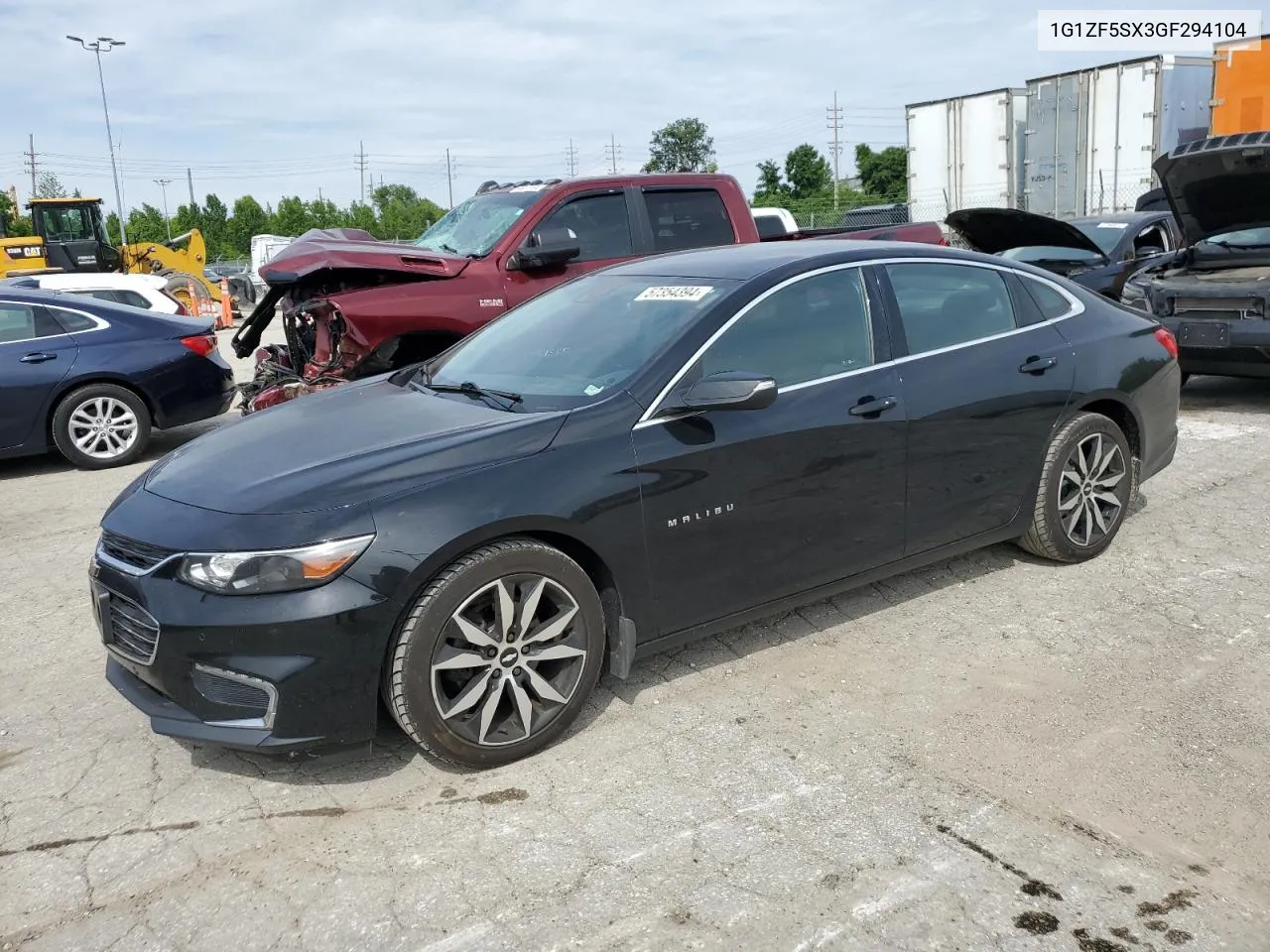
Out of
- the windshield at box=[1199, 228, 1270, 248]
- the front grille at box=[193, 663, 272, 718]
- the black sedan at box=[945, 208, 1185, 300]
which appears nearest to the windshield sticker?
the front grille at box=[193, 663, 272, 718]

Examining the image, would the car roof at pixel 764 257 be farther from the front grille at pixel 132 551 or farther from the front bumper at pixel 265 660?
the front grille at pixel 132 551

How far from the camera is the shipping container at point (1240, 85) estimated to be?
16359 millimetres

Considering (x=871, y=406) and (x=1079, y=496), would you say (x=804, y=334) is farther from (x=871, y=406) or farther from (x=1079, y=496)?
(x=1079, y=496)

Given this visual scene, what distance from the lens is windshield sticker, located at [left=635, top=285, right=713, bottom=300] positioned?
4.13 metres

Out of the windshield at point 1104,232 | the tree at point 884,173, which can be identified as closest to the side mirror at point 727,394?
the windshield at point 1104,232

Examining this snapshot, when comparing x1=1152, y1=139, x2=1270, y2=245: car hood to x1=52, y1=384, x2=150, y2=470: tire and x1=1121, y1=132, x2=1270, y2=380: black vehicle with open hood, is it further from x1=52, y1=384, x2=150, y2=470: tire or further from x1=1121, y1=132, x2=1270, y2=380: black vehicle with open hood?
x1=52, y1=384, x2=150, y2=470: tire

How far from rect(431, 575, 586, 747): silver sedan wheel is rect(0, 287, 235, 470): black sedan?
6390 millimetres

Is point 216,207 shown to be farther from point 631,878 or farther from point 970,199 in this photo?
point 631,878

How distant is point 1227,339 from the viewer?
8.14 meters

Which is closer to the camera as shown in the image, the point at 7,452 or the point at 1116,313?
the point at 1116,313

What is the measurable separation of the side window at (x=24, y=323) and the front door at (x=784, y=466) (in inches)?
264

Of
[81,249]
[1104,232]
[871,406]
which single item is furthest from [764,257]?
[81,249]

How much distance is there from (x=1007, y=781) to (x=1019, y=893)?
583mm

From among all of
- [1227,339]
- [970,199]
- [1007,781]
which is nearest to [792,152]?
[970,199]
